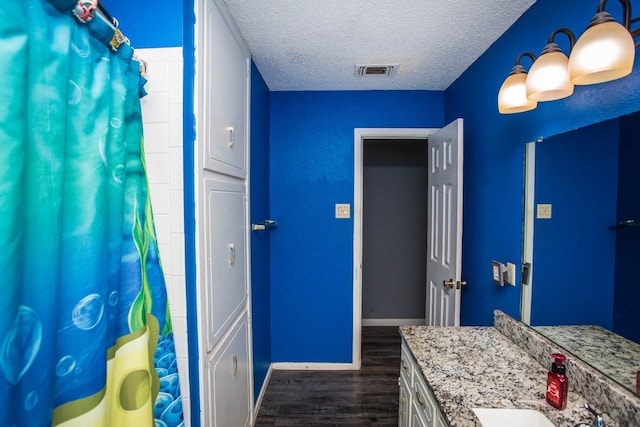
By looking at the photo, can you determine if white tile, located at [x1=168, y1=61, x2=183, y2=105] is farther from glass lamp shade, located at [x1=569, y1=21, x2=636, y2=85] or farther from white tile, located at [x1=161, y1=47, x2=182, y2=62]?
glass lamp shade, located at [x1=569, y1=21, x2=636, y2=85]

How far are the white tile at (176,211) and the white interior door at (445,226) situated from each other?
157 centimetres

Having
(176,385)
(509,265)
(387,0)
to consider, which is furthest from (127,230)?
(509,265)

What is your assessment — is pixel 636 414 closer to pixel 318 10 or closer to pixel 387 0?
pixel 387 0

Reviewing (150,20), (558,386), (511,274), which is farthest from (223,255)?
(511,274)

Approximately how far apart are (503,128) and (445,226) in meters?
0.74

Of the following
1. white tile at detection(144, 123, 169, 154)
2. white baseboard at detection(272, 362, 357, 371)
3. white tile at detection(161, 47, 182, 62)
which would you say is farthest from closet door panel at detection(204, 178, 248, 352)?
white baseboard at detection(272, 362, 357, 371)

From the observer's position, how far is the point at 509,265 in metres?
1.53

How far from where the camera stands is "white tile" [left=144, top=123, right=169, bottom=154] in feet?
3.62

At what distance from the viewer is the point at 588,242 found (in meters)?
1.11

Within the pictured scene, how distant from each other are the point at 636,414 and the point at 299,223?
2.12m

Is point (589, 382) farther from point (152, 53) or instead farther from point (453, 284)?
point (152, 53)

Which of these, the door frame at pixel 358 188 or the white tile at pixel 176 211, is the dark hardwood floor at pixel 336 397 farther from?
the white tile at pixel 176 211

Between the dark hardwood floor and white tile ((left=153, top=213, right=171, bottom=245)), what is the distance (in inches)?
63.2

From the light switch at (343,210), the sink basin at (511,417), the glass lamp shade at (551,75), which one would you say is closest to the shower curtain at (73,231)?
the sink basin at (511,417)
